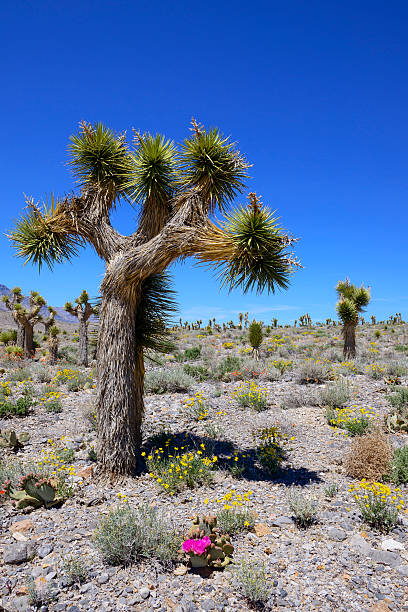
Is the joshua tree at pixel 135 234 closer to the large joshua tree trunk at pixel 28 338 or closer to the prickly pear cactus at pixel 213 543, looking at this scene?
the prickly pear cactus at pixel 213 543

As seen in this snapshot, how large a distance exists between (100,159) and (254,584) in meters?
6.67

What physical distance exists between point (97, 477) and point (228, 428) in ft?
10.0

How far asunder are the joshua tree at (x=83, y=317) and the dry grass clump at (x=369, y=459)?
43.9 ft

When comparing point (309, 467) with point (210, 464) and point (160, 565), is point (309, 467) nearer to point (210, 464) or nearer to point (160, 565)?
point (210, 464)

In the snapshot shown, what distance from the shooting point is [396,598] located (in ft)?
12.5

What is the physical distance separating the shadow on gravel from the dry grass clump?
0.59 m

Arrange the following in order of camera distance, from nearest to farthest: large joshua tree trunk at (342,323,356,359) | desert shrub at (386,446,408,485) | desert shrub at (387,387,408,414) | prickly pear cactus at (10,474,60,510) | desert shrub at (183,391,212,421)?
prickly pear cactus at (10,474,60,510)
desert shrub at (386,446,408,485)
desert shrub at (183,391,212,421)
desert shrub at (387,387,408,414)
large joshua tree trunk at (342,323,356,359)

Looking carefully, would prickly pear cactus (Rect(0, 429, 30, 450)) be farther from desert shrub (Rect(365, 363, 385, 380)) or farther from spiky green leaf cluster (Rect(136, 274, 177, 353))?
desert shrub (Rect(365, 363, 385, 380))

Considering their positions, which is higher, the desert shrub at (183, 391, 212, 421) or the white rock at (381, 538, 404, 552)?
the desert shrub at (183, 391, 212, 421)

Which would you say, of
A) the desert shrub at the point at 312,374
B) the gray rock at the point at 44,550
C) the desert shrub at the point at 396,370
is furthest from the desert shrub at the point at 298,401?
the gray rock at the point at 44,550

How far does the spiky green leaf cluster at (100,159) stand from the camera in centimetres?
714

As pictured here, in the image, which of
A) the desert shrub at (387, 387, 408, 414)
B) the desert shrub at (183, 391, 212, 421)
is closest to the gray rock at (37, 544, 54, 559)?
the desert shrub at (183, 391, 212, 421)

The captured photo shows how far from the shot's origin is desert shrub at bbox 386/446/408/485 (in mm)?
6078

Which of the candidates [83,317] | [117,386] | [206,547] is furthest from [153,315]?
[83,317]
